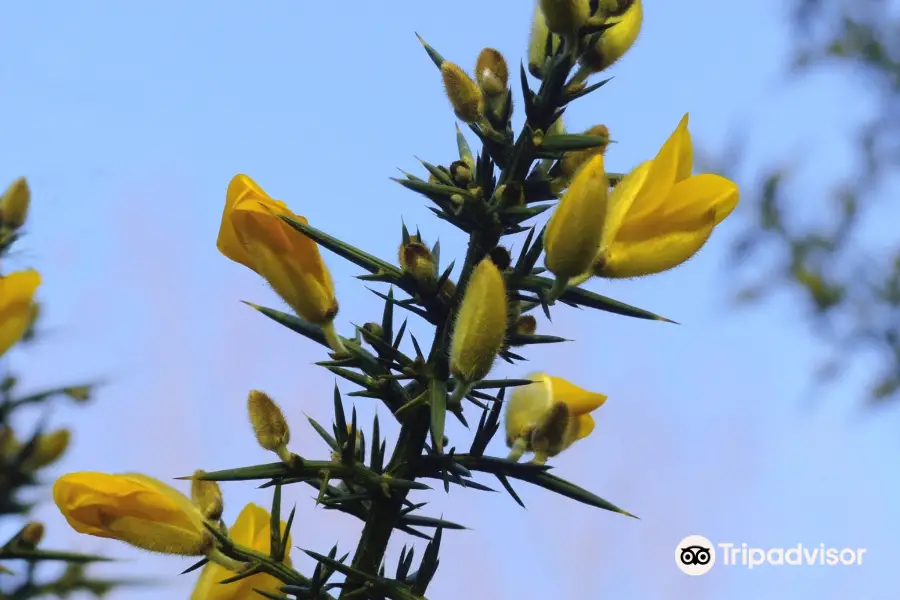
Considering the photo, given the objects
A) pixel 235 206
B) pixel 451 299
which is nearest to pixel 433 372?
pixel 451 299

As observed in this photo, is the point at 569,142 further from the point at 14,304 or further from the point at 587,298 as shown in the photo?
the point at 14,304

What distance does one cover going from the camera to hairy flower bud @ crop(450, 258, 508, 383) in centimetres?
59

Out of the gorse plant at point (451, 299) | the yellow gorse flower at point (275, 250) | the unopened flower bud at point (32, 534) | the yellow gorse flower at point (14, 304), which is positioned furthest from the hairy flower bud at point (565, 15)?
the unopened flower bud at point (32, 534)

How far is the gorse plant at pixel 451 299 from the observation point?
0.63 metres

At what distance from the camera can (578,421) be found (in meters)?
0.77

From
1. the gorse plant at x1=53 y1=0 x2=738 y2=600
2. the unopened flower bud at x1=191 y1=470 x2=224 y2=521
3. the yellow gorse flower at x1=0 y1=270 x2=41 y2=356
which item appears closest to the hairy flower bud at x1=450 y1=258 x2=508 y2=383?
the gorse plant at x1=53 y1=0 x2=738 y2=600

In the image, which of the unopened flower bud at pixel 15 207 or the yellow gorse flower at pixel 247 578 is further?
the unopened flower bud at pixel 15 207

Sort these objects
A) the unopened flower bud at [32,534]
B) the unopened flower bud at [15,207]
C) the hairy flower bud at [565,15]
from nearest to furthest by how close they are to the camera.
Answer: the hairy flower bud at [565,15], the unopened flower bud at [32,534], the unopened flower bud at [15,207]

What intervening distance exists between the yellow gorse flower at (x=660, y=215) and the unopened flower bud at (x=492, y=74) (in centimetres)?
13

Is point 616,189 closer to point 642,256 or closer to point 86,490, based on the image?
point 642,256

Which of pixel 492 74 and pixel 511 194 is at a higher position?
pixel 492 74

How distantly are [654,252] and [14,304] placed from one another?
587 mm

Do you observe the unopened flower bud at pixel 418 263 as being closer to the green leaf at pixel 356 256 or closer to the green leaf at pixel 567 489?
the green leaf at pixel 356 256

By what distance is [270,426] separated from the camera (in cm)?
69
